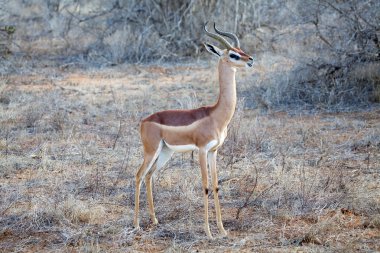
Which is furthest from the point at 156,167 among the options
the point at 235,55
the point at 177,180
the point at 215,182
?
the point at 177,180

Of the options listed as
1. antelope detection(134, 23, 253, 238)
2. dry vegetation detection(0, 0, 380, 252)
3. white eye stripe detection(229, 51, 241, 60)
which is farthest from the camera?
dry vegetation detection(0, 0, 380, 252)

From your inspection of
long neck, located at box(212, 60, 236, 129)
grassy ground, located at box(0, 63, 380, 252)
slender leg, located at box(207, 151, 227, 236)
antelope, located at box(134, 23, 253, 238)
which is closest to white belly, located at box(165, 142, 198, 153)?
antelope, located at box(134, 23, 253, 238)

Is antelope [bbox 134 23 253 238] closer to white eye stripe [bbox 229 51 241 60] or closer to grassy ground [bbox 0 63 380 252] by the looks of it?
white eye stripe [bbox 229 51 241 60]

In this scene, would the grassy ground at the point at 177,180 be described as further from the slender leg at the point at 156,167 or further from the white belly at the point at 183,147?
the white belly at the point at 183,147

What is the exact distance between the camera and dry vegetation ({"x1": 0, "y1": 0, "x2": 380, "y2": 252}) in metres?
5.43

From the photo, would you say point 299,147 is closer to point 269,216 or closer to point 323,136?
point 323,136

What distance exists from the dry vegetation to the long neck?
34.9 inches

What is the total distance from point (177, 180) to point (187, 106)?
2931 millimetres

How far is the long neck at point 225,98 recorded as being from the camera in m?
5.19

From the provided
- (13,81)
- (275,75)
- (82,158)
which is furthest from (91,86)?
(82,158)

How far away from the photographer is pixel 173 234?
5.33 m

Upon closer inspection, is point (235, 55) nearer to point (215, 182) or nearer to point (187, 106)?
point (215, 182)

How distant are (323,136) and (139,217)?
3.48 meters

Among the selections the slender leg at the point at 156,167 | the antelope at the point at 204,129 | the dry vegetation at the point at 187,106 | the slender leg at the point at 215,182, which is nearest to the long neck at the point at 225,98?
the antelope at the point at 204,129
